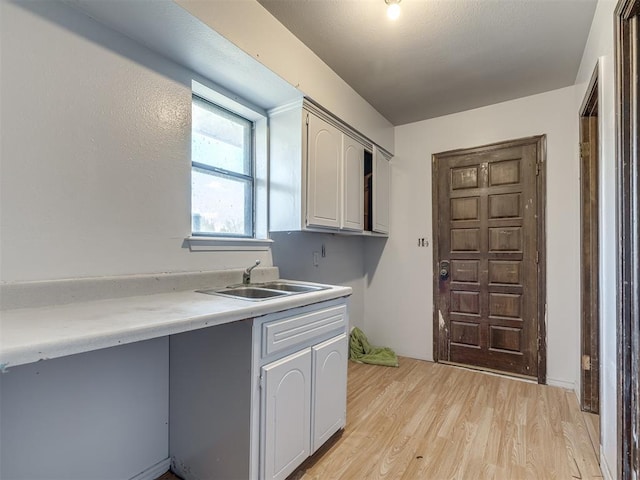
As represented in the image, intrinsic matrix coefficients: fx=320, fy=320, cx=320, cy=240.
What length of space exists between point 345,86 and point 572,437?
2743mm

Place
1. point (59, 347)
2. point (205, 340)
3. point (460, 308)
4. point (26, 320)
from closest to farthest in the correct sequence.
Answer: point (59, 347)
point (26, 320)
point (205, 340)
point (460, 308)

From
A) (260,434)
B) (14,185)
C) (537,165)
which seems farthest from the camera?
(537,165)

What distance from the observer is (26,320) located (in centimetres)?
101

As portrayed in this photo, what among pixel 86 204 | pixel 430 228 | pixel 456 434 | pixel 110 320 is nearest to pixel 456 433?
pixel 456 434

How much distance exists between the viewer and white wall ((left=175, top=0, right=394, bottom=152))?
1482mm

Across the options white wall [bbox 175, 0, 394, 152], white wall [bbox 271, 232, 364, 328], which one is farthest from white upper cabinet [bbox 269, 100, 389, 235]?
white wall [bbox 271, 232, 364, 328]

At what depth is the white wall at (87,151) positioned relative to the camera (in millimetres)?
1195

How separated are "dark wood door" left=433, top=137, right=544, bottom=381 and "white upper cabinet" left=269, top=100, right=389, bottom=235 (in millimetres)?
1038

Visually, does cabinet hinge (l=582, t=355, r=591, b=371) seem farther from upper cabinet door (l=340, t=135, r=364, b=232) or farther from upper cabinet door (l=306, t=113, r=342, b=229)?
upper cabinet door (l=306, t=113, r=342, b=229)

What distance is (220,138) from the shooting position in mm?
2102

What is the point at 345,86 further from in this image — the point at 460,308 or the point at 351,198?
the point at 460,308

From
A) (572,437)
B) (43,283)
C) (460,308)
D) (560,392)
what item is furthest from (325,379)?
(560,392)

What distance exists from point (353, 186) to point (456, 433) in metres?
1.83

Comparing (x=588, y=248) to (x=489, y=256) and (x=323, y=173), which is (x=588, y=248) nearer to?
(x=489, y=256)
